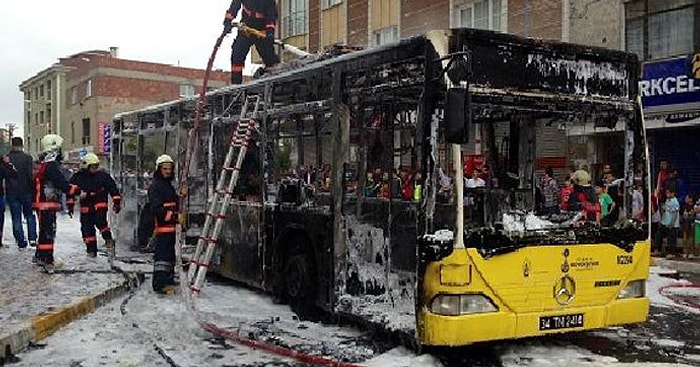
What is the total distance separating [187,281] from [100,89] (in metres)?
47.8

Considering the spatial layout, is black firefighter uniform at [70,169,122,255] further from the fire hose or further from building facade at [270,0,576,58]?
building facade at [270,0,576,58]

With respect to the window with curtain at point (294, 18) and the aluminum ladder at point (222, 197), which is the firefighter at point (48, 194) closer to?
the aluminum ladder at point (222, 197)

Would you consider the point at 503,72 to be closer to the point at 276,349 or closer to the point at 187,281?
the point at 276,349

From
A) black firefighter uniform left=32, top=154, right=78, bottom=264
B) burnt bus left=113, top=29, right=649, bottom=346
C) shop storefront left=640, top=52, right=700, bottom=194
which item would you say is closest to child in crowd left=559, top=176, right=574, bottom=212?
burnt bus left=113, top=29, right=649, bottom=346

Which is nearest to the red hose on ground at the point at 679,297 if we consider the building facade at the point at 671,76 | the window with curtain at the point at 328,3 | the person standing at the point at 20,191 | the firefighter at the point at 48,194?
Result: the building facade at the point at 671,76

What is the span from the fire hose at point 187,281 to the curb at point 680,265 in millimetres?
8217

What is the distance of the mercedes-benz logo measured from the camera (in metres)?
6.52

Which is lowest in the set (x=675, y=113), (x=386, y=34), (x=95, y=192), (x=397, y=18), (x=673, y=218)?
(x=673, y=218)

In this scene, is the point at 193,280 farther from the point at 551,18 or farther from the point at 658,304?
the point at 551,18

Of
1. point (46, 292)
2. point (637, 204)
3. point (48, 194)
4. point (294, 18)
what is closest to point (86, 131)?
point (294, 18)

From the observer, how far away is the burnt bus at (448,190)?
6.13 metres

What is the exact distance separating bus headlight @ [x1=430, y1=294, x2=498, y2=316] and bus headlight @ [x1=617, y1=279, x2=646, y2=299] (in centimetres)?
157

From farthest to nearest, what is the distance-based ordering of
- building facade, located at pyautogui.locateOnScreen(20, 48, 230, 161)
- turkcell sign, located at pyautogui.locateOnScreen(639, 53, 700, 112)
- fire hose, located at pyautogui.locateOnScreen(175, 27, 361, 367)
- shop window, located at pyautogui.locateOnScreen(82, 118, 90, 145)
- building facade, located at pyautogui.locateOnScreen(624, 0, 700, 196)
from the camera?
shop window, located at pyautogui.locateOnScreen(82, 118, 90, 145)
building facade, located at pyautogui.locateOnScreen(20, 48, 230, 161)
building facade, located at pyautogui.locateOnScreen(624, 0, 700, 196)
turkcell sign, located at pyautogui.locateOnScreen(639, 53, 700, 112)
fire hose, located at pyautogui.locateOnScreen(175, 27, 361, 367)

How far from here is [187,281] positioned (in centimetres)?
875
